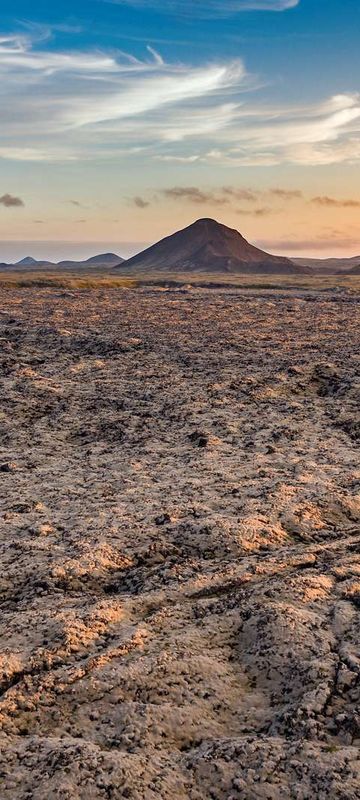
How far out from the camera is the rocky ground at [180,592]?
16.5 feet

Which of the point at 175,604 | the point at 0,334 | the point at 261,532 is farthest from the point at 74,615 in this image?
the point at 0,334

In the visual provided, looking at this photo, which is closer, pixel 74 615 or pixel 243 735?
pixel 243 735

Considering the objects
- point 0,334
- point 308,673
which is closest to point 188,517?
point 308,673

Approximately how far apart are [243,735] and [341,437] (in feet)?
29.0

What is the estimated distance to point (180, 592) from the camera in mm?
7555

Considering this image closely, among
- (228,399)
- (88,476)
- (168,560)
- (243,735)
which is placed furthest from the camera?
(228,399)

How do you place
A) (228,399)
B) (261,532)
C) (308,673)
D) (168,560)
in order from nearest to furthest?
1. (308,673)
2. (168,560)
3. (261,532)
4. (228,399)

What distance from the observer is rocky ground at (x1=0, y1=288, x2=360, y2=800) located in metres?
5.04

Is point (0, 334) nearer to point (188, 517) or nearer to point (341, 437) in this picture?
point (341, 437)

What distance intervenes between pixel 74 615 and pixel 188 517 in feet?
9.42

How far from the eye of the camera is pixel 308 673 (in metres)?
6.02

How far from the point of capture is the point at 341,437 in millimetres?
13461

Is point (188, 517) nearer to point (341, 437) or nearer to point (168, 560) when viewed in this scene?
point (168, 560)

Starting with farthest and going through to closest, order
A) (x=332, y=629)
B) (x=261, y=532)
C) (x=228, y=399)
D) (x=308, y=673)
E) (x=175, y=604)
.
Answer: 1. (x=228, y=399)
2. (x=261, y=532)
3. (x=175, y=604)
4. (x=332, y=629)
5. (x=308, y=673)
